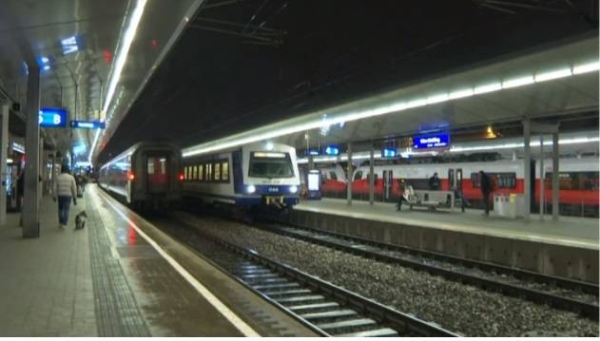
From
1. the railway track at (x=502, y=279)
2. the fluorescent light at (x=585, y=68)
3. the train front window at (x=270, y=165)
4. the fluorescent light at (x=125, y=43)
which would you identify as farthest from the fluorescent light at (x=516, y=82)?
the fluorescent light at (x=125, y=43)

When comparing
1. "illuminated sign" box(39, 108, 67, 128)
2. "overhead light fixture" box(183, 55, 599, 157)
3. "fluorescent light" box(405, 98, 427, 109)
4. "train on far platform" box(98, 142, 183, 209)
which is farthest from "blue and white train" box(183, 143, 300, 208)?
"illuminated sign" box(39, 108, 67, 128)

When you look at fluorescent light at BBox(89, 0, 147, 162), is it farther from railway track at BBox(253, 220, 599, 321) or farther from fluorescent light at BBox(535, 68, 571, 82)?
fluorescent light at BBox(535, 68, 571, 82)

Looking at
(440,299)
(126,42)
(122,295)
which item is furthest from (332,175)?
(122,295)

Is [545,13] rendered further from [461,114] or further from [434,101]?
[461,114]

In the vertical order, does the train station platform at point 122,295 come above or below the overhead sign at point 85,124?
below

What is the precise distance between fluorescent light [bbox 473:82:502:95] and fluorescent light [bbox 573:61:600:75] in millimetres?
2343

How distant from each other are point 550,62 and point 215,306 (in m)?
10.2

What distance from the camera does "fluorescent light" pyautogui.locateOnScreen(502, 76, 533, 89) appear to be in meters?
14.5

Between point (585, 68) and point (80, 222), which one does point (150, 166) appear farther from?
point (585, 68)

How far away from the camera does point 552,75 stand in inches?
549

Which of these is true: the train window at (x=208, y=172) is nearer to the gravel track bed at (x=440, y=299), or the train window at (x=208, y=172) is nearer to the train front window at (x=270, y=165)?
the train front window at (x=270, y=165)


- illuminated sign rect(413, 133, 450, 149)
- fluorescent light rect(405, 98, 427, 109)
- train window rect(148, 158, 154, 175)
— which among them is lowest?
train window rect(148, 158, 154, 175)

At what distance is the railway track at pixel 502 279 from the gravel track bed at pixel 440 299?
0.20m

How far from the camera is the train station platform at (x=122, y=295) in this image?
583 cm
